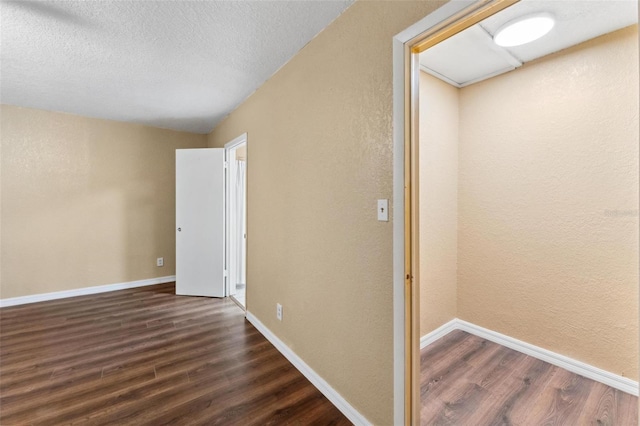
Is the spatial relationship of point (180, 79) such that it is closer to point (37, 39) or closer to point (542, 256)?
point (37, 39)

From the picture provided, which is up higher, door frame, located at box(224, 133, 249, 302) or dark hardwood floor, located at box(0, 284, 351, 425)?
door frame, located at box(224, 133, 249, 302)

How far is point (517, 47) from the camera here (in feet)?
6.60

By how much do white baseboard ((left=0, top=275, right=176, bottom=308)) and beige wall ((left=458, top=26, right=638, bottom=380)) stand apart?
13.7 ft

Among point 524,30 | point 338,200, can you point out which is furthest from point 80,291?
point 524,30

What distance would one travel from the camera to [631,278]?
5.85 ft

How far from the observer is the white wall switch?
1.38 metres

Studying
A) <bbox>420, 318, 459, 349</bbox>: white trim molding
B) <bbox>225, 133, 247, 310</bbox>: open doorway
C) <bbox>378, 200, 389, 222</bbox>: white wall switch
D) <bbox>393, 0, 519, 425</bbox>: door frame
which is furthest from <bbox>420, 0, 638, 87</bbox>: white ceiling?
<bbox>225, 133, 247, 310</bbox>: open doorway

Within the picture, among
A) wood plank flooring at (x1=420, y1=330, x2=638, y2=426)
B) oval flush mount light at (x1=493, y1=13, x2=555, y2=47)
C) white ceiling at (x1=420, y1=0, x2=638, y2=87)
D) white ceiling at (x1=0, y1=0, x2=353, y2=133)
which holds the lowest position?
wood plank flooring at (x1=420, y1=330, x2=638, y2=426)

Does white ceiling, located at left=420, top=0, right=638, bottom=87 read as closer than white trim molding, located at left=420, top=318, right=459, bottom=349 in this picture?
Yes

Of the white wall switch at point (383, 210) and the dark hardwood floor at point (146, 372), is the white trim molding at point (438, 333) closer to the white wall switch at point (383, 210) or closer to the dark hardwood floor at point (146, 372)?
the dark hardwood floor at point (146, 372)

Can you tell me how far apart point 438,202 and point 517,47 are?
4.17 ft

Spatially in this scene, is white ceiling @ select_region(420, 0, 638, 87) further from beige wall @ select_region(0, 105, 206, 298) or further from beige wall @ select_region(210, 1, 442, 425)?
beige wall @ select_region(0, 105, 206, 298)

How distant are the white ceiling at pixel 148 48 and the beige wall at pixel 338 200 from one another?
22 centimetres

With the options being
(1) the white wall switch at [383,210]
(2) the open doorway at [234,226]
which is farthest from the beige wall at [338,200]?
(2) the open doorway at [234,226]
